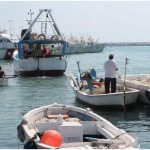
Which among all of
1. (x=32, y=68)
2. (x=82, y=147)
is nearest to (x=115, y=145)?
(x=82, y=147)

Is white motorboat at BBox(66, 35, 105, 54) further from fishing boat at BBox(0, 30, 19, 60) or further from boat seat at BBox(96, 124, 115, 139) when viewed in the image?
boat seat at BBox(96, 124, 115, 139)

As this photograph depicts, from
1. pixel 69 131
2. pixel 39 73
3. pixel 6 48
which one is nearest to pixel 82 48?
pixel 6 48

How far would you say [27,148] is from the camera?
977 cm

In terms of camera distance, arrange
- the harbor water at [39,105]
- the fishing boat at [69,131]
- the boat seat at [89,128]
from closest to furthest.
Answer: the fishing boat at [69,131], the boat seat at [89,128], the harbor water at [39,105]

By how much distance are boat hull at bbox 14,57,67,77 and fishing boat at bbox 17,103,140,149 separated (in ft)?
70.2

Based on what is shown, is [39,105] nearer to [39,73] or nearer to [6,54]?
[39,73]

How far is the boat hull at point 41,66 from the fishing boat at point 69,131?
70.2ft

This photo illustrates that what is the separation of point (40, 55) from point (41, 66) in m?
0.87

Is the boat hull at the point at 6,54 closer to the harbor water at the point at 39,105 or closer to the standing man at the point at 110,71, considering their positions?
the harbor water at the point at 39,105

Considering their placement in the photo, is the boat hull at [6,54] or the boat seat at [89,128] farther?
the boat hull at [6,54]

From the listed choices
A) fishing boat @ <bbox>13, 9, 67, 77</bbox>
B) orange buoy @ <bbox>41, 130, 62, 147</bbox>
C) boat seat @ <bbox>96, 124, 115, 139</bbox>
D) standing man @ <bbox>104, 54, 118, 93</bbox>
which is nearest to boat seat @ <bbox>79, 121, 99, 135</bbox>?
boat seat @ <bbox>96, 124, 115, 139</bbox>

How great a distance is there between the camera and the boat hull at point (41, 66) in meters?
34.9

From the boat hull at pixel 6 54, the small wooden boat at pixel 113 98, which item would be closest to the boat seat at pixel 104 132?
the small wooden boat at pixel 113 98

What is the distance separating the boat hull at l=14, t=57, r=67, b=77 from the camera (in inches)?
1373
